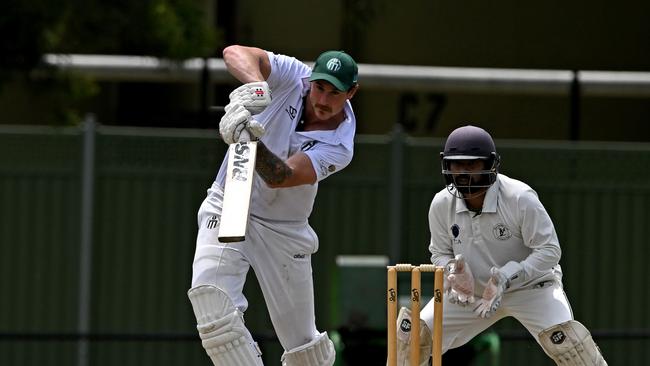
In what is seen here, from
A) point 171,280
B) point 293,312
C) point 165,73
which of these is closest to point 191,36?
point 165,73

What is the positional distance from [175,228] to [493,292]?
17.3 feet

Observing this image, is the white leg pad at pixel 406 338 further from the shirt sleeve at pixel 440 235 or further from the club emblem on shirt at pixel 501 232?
the club emblem on shirt at pixel 501 232

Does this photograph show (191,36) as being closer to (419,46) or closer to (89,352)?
(89,352)

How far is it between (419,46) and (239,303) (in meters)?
8.79

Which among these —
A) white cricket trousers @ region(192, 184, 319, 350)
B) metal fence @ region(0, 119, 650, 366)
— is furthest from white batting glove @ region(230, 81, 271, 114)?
metal fence @ region(0, 119, 650, 366)

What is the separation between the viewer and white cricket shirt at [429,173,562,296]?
693 centimetres

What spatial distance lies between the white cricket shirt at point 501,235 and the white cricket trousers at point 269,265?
0.59m

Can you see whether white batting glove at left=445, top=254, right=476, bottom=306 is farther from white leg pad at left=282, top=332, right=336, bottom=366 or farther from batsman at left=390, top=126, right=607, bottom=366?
white leg pad at left=282, top=332, right=336, bottom=366

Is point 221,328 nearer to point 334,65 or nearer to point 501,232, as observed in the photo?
point 334,65

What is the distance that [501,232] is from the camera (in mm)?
7039

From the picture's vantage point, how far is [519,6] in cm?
1516

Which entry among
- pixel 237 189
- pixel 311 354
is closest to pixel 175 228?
pixel 311 354

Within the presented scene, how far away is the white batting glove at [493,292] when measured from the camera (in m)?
6.83

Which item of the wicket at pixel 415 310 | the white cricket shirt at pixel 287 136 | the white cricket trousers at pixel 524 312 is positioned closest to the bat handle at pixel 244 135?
the white cricket shirt at pixel 287 136
